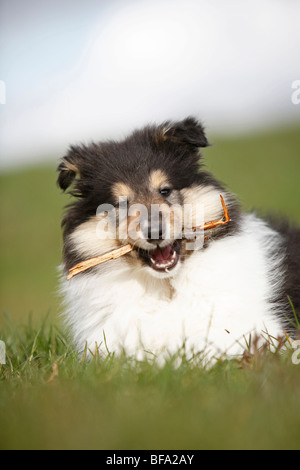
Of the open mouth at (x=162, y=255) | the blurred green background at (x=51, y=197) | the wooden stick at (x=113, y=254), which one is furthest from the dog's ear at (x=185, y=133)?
the blurred green background at (x=51, y=197)

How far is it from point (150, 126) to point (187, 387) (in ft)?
6.54

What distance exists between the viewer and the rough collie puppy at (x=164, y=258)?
11.6ft

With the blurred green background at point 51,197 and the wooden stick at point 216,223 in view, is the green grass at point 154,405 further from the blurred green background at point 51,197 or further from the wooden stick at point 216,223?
the blurred green background at point 51,197

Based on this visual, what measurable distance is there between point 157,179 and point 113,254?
547 mm

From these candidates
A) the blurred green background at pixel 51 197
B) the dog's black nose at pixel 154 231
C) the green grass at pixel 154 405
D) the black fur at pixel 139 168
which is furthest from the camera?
the blurred green background at pixel 51 197

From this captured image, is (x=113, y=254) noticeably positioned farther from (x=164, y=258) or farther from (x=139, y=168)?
(x=139, y=168)

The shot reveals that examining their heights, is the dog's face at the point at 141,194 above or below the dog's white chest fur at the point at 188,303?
above

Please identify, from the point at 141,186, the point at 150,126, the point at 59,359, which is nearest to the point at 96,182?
the point at 141,186

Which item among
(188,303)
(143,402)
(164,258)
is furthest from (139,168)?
(143,402)

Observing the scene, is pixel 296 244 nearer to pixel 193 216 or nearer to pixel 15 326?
pixel 193 216

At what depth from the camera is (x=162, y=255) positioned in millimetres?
3604

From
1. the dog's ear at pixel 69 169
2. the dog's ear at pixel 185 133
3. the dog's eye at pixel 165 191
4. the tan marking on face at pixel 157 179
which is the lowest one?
the dog's eye at pixel 165 191

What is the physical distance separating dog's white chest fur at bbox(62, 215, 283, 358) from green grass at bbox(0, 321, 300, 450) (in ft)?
0.92
